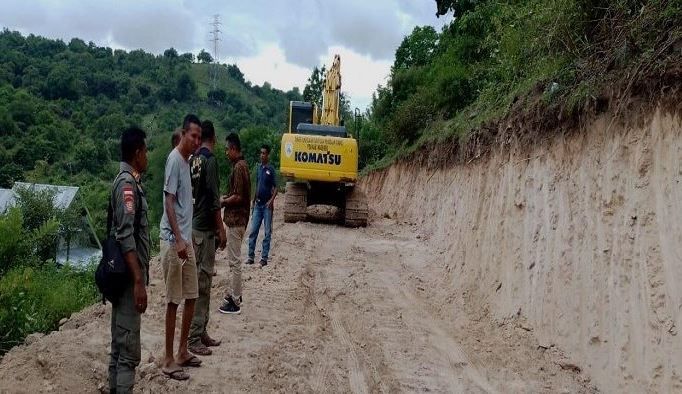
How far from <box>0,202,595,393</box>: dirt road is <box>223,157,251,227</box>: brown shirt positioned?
109 centimetres

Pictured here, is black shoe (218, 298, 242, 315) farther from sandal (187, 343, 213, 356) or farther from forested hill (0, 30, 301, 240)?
forested hill (0, 30, 301, 240)

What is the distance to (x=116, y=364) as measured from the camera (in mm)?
4016

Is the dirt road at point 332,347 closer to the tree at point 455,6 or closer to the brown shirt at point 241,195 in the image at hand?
the brown shirt at point 241,195

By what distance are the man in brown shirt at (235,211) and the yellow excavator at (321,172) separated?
9.35 meters

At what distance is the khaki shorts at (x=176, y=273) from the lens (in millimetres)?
4543

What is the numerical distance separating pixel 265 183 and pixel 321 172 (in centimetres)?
621

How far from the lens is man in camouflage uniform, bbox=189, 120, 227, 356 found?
5152mm

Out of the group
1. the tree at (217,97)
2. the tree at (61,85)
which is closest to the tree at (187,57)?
the tree at (217,97)

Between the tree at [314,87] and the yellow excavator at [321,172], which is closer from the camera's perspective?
the yellow excavator at [321,172]

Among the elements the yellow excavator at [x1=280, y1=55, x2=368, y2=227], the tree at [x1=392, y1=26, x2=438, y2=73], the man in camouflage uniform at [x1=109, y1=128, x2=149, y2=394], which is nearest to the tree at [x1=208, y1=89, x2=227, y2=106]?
the tree at [x1=392, y1=26, x2=438, y2=73]

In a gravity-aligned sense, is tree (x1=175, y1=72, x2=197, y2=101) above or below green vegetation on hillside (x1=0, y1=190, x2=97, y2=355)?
above

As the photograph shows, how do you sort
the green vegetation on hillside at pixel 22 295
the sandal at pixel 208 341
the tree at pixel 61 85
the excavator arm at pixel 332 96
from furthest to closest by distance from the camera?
the tree at pixel 61 85 < the excavator arm at pixel 332 96 < the green vegetation on hillside at pixel 22 295 < the sandal at pixel 208 341

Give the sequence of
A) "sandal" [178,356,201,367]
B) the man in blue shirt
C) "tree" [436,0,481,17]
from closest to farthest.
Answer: "sandal" [178,356,201,367]
the man in blue shirt
"tree" [436,0,481,17]

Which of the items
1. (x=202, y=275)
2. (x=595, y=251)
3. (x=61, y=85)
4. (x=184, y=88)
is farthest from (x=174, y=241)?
(x=184, y=88)
